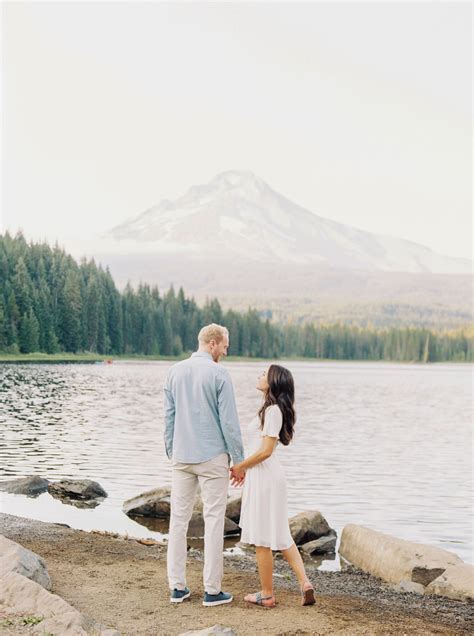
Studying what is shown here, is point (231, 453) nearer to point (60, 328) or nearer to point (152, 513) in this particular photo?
point (152, 513)

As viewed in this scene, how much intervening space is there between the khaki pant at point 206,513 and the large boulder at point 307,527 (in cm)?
771

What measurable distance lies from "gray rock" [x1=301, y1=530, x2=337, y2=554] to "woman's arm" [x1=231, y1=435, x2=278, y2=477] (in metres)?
7.93

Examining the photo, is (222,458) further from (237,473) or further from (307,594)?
(307,594)

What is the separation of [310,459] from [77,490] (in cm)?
1355

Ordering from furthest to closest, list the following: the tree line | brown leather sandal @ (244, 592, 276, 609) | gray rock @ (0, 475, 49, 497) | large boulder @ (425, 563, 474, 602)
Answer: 1. the tree line
2. gray rock @ (0, 475, 49, 497)
3. large boulder @ (425, 563, 474, 602)
4. brown leather sandal @ (244, 592, 276, 609)

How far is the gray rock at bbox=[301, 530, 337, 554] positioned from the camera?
17.3m

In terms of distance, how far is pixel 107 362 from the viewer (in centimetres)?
13925

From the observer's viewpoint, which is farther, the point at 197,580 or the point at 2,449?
the point at 2,449

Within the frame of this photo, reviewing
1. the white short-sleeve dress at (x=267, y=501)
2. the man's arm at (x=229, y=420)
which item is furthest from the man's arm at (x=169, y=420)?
the white short-sleeve dress at (x=267, y=501)

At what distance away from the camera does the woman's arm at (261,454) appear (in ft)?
32.2

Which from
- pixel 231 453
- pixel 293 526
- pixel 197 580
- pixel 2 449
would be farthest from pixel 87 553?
pixel 2 449

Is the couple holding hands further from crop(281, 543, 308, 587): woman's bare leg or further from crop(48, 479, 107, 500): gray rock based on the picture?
crop(48, 479, 107, 500): gray rock

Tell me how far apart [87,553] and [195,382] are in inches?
158

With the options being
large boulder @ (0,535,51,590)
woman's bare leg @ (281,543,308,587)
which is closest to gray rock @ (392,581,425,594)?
woman's bare leg @ (281,543,308,587)
